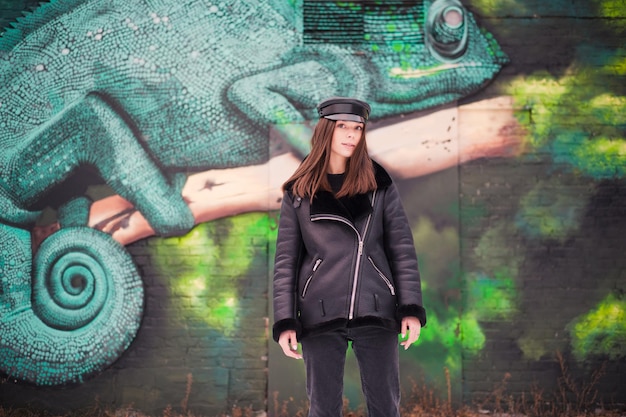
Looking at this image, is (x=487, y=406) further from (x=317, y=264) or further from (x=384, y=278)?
(x=317, y=264)

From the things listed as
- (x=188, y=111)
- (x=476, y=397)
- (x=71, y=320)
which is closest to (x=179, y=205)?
(x=188, y=111)

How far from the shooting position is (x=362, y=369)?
2.87 m

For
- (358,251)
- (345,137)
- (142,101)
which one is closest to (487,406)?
(358,251)

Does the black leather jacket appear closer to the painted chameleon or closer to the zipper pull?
the zipper pull

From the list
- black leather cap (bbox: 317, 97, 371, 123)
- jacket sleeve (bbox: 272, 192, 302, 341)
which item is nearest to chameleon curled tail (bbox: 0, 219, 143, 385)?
jacket sleeve (bbox: 272, 192, 302, 341)

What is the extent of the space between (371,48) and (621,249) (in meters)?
2.65

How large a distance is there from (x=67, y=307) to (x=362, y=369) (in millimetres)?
3248

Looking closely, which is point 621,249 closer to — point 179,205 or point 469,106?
point 469,106

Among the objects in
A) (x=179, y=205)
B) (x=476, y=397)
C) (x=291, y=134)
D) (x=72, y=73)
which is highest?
(x=72, y=73)

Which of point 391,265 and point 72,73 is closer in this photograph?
point 391,265

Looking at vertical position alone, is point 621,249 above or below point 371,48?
below

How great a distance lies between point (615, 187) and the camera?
17.4ft

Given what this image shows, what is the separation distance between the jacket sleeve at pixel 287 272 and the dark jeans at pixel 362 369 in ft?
0.40

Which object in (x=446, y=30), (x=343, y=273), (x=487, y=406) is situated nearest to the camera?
(x=343, y=273)
